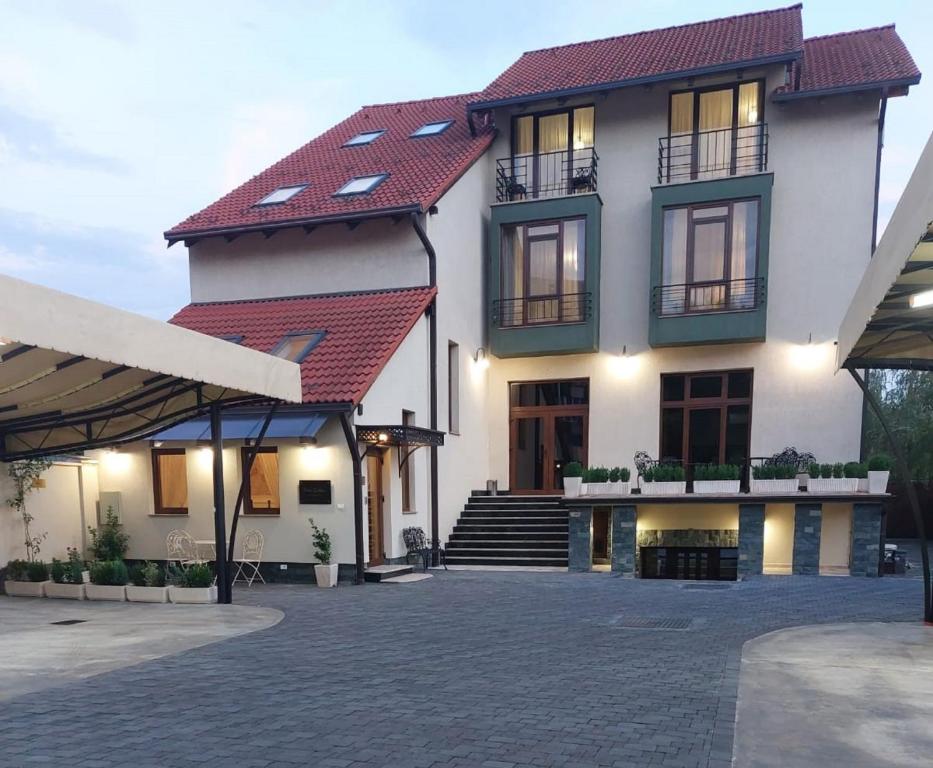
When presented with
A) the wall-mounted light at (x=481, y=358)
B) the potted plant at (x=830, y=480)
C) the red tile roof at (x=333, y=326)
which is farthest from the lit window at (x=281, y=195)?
the potted plant at (x=830, y=480)

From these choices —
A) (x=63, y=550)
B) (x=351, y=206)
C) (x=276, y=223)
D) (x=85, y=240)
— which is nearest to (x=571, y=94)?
(x=351, y=206)

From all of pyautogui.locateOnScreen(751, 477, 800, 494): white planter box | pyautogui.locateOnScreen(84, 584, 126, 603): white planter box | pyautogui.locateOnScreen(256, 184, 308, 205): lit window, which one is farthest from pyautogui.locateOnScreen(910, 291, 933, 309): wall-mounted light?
pyautogui.locateOnScreen(256, 184, 308, 205): lit window

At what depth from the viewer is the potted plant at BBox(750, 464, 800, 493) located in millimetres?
12656

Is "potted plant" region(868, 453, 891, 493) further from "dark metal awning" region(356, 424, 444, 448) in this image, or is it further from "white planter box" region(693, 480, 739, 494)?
"dark metal awning" region(356, 424, 444, 448)

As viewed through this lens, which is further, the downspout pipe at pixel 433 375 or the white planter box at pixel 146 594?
the downspout pipe at pixel 433 375

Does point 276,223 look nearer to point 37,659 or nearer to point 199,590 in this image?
point 199,590

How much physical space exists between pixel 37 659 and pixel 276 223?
9627 mm

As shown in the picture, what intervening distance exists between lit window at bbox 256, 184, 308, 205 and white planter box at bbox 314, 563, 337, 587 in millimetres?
8387

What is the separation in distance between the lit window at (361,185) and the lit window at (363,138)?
278cm

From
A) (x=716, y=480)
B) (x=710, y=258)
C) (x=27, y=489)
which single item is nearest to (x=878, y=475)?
(x=716, y=480)

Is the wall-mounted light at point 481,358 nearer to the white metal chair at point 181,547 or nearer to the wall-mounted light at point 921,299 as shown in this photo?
the white metal chair at point 181,547

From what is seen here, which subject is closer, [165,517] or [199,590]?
[199,590]

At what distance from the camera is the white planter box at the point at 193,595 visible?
9609mm

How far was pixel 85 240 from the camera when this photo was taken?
16975 centimetres
